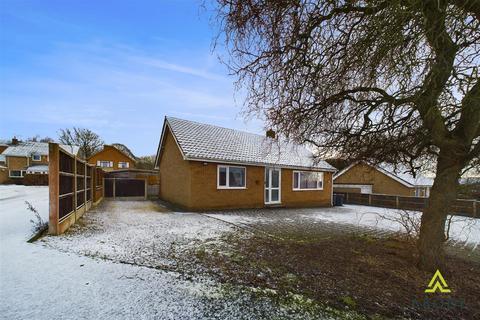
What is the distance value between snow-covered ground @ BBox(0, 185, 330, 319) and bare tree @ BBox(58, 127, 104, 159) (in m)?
39.9

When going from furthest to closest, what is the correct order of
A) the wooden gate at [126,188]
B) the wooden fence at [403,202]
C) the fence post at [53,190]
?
the wooden gate at [126,188] → the wooden fence at [403,202] → the fence post at [53,190]

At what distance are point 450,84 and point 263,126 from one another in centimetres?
353

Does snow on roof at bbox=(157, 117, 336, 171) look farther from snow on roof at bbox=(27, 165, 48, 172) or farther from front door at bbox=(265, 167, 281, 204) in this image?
snow on roof at bbox=(27, 165, 48, 172)

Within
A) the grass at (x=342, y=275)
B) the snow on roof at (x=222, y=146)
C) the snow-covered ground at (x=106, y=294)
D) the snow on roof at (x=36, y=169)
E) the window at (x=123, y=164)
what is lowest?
the grass at (x=342, y=275)

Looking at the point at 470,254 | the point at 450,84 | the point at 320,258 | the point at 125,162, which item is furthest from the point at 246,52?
the point at 125,162

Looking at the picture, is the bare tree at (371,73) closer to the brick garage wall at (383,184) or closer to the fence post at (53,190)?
the fence post at (53,190)

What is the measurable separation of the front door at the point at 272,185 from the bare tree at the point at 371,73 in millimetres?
9037

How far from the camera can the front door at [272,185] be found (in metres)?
14.8

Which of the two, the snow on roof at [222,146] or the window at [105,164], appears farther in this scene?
the window at [105,164]

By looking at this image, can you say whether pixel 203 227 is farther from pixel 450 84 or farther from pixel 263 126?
pixel 450 84

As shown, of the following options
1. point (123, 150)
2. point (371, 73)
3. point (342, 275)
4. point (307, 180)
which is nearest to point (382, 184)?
point (307, 180)

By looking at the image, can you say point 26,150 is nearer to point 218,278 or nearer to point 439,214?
point 218,278

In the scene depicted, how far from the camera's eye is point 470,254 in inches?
260

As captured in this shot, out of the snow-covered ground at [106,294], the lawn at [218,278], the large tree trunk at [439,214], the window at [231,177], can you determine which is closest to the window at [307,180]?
the window at [231,177]
